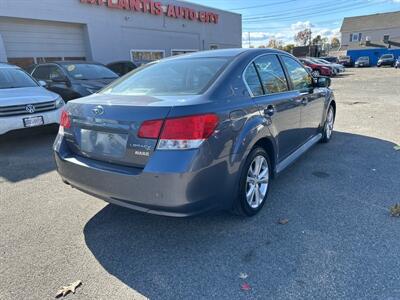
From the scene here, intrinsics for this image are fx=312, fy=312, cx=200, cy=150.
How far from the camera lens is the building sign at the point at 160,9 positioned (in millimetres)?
14951

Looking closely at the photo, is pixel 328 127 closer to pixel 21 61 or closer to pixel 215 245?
pixel 215 245

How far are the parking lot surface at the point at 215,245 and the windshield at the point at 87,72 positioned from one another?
14.5 feet

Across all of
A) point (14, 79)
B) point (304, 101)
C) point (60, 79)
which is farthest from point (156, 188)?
point (60, 79)

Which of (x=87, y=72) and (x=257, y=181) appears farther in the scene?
(x=87, y=72)

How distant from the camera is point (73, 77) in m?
7.80

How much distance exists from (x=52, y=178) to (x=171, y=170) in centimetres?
287

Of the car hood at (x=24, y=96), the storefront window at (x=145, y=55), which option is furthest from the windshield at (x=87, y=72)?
the storefront window at (x=145, y=55)

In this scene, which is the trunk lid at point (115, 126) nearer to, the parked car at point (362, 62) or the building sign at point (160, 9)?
the building sign at point (160, 9)

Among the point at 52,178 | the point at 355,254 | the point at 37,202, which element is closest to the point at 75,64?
the point at 52,178

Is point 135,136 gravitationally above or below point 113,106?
below

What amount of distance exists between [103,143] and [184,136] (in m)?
0.79

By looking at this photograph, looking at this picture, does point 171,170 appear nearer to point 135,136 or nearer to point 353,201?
point 135,136

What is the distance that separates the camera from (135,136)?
2.43 meters

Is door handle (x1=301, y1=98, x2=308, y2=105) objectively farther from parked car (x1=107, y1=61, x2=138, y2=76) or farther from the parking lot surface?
parked car (x1=107, y1=61, x2=138, y2=76)
